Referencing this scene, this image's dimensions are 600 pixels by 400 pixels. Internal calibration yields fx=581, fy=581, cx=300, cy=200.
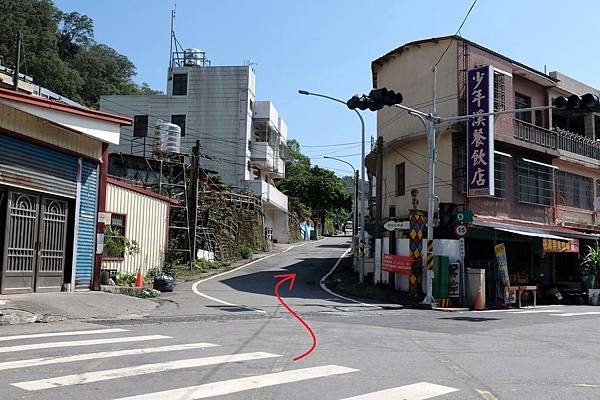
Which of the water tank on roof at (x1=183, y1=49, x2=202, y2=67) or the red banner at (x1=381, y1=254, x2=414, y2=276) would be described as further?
the water tank on roof at (x1=183, y1=49, x2=202, y2=67)

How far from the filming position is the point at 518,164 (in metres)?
26.2

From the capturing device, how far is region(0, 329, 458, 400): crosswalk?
6.31m

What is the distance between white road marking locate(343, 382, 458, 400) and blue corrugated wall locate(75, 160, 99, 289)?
40.2ft

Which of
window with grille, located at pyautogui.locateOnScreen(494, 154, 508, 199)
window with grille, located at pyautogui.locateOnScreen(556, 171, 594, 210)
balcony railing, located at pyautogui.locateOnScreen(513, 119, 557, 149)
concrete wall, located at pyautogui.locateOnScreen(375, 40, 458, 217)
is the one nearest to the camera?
concrete wall, located at pyautogui.locateOnScreen(375, 40, 458, 217)

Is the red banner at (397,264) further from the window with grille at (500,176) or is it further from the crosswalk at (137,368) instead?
the crosswalk at (137,368)

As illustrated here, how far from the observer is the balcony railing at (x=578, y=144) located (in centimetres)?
2870

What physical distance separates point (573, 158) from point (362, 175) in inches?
413

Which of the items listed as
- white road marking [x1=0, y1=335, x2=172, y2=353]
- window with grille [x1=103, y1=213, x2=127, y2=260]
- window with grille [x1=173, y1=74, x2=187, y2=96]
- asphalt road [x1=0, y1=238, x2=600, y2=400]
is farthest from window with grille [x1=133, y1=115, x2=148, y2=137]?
white road marking [x1=0, y1=335, x2=172, y2=353]

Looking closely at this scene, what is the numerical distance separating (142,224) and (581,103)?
1649 cm

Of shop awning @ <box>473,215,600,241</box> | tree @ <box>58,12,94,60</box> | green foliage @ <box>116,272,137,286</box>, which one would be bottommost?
green foliage @ <box>116,272,137,286</box>

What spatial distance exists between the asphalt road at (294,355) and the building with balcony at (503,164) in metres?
8.96

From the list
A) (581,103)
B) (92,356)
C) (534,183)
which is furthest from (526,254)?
(92,356)

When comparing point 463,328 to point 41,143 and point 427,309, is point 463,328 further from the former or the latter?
point 41,143

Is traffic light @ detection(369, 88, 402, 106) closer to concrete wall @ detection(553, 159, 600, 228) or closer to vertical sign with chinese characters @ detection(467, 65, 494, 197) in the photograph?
vertical sign with chinese characters @ detection(467, 65, 494, 197)
